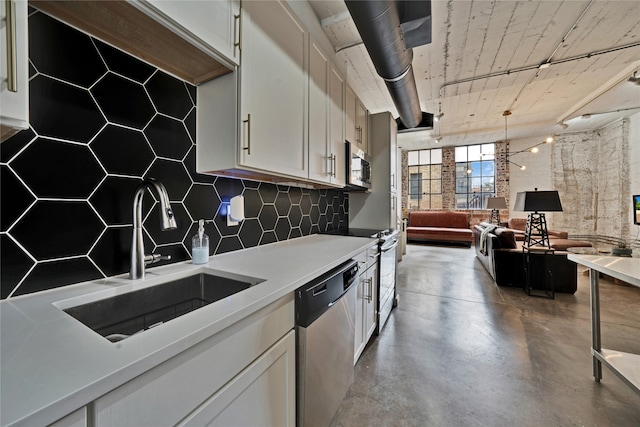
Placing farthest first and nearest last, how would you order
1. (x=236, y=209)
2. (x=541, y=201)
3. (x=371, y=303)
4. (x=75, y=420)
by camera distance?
(x=541, y=201) → (x=371, y=303) → (x=236, y=209) → (x=75, y=420)

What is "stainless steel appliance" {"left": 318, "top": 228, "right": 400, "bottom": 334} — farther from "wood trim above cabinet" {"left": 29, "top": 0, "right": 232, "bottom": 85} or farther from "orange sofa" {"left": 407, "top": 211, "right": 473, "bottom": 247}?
"orange sofa" {"left": 407, "top": 211, "right": 473, "bottom": 247}

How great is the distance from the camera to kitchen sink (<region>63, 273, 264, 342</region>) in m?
0.79

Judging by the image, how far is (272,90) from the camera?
4.34 feet

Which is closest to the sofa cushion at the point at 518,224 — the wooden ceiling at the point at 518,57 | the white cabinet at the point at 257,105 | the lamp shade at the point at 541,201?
the wooden ceiling at the point at 518,57

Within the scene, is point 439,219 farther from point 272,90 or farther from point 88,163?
point 88,163

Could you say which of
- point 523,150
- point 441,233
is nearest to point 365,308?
point 441,233

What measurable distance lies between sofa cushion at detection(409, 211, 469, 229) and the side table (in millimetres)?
4269

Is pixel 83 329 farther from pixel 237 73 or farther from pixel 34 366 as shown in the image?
pixel 237 73

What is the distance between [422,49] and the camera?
8.57ft

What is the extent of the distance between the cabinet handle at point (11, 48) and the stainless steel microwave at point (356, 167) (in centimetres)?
196

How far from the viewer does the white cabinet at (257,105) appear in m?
1.15

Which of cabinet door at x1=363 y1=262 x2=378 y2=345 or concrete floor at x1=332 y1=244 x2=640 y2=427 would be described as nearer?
concrete floor at x1=332 y1=244 x2=640 y2=427

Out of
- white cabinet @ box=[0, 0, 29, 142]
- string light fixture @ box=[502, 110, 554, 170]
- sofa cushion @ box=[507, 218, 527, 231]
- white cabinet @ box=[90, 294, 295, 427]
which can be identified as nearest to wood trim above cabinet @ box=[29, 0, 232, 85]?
white cabinet @ box=[0, 0, 29, 142]

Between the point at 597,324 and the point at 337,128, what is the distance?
2341mm
